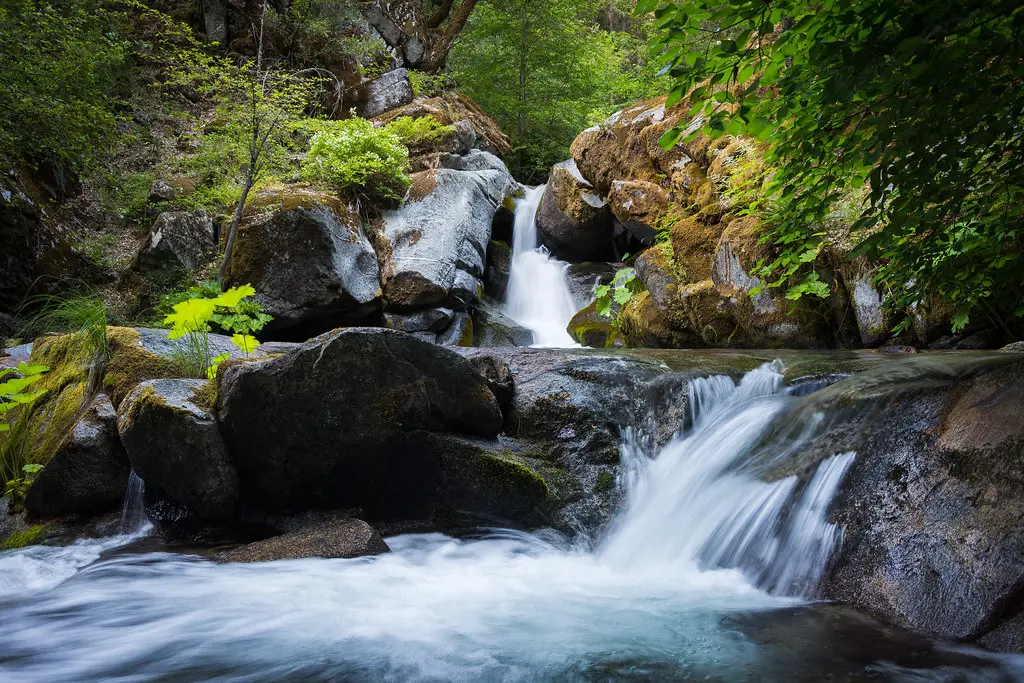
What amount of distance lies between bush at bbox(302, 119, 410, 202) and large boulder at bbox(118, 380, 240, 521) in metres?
6.72

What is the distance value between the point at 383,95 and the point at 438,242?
743 centimetres

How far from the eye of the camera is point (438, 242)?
9.95 metres

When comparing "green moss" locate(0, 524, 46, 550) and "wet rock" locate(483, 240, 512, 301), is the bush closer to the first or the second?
"wet rock" locate(483, 240, 512, 301)

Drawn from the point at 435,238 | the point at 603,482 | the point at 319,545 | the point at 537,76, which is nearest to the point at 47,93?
the point at 435,238

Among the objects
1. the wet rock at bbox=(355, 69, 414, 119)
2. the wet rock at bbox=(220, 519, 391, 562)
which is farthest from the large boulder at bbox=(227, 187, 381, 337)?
the wet rock at bbox=(355, 69, 414, 119)

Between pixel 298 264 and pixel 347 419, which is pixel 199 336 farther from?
pixel 298 264

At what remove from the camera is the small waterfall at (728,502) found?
312 centimetres

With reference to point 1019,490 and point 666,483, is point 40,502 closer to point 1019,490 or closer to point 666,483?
point 666,483

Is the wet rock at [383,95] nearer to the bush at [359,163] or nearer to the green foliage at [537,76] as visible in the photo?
the green foliage at [537,76]

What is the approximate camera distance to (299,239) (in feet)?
27.1

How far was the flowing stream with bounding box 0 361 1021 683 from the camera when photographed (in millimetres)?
2291

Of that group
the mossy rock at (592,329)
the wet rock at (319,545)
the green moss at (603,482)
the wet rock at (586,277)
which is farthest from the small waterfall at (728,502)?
the wet rock at (586,277)

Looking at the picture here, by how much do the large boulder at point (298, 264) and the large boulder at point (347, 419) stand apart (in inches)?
172

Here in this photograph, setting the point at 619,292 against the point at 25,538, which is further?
the point at 619,292
